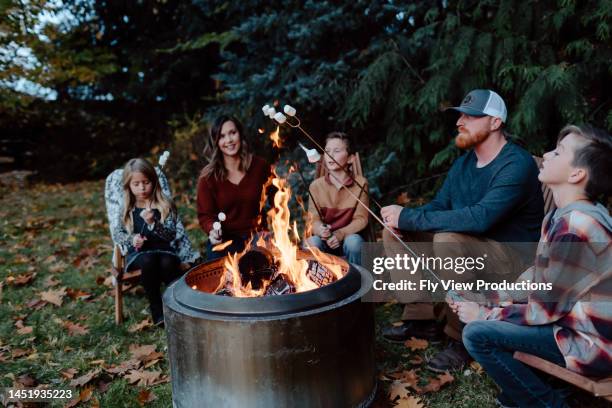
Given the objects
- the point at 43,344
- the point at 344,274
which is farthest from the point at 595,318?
the point at 43,344

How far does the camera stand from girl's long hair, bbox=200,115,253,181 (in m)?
4.11

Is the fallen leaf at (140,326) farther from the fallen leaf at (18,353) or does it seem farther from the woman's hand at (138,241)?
the fallen leaf at (18,353)

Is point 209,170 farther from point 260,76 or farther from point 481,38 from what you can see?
point 481,38

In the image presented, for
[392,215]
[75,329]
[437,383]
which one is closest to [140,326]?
[75,329]

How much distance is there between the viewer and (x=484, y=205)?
10.0 ft

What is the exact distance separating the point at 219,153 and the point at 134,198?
2.78 feet

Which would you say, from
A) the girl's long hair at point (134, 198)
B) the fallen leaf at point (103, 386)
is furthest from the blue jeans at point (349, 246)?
the fallen leaf at point (103, 386)

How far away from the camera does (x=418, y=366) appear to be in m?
3.27

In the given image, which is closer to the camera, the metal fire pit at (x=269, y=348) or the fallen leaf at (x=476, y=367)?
the metal fire pit at (x=269, y=348)

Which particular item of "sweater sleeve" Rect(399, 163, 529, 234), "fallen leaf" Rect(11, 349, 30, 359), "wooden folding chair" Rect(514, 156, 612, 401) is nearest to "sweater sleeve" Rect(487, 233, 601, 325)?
"wooden folding chair" Rect(514, 156, 612, 401)

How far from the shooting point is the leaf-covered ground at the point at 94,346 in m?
2.99

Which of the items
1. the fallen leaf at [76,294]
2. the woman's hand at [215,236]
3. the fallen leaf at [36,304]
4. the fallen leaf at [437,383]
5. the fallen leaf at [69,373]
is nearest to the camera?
the fallen leaf at [437,383]

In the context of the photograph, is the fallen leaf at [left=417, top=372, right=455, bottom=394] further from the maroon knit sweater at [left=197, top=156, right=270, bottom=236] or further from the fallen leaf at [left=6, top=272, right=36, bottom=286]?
the fallen leaf at [left=6, top=272, right=36, bottom=286]

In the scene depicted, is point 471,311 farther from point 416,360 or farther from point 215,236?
point 215,236
